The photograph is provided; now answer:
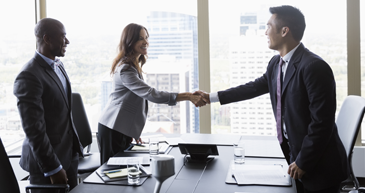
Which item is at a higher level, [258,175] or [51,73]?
[51,73]

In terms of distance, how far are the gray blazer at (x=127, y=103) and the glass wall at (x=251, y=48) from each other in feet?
4.94

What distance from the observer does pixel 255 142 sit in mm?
2668

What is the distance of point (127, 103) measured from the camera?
2814 mm

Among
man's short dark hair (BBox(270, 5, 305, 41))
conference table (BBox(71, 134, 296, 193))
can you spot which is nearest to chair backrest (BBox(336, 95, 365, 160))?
conference table (BBox(71, 134, 296, 193))

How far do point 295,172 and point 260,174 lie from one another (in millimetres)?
227

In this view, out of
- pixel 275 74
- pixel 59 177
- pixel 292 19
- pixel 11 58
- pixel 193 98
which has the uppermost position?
pixel 292 19

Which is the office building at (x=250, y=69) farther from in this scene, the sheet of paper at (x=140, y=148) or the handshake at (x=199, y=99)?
the sheet of paper at (x=140, y=148)

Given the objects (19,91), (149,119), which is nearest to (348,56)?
(149,119)

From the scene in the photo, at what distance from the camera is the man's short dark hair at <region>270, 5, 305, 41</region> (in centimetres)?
237

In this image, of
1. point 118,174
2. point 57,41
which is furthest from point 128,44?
point 118,174

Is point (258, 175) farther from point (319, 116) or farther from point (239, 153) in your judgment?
point (319, 116)

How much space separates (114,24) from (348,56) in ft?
9.46

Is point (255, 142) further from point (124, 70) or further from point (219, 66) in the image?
point (219, 66)

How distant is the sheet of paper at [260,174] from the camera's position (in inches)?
70.8
